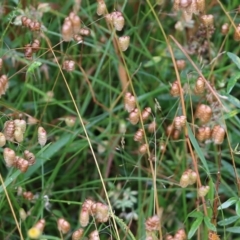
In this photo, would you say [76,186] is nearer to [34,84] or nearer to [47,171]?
[47,171]

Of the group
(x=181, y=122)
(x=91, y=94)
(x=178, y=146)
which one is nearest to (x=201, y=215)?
(x=181, y=122)

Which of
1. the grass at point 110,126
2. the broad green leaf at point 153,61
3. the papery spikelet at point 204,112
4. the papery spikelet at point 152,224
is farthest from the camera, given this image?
the broad green leaf at point 153,61

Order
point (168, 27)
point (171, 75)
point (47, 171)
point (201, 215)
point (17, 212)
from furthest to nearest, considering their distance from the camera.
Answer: point (168, 27), point (171, 75), point (47, 171), point (17, 212), point (201, 215)

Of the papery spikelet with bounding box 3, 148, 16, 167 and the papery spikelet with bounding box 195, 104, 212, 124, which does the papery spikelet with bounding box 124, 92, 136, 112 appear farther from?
the papery spikelet with bounding box 3, 148, 16, 167

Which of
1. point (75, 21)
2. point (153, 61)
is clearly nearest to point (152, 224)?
point (75, 21)

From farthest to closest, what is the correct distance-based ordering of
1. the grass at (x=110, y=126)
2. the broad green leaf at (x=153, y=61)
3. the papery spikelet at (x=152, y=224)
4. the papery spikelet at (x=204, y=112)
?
the broad green leaf at (x=153, y=61) → the grass at (x=110, y=126) → the papery spikelet at (x=204, y=112) → the papery spikelet at (x=152, y=224)

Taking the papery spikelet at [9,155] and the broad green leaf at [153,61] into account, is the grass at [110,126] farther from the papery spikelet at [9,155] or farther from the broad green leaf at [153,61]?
the papery spikelet at [9,155]

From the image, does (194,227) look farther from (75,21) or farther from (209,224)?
(75,21)

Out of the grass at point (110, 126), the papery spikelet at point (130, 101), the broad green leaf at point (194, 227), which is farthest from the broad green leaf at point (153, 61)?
the broad green leaf at point (194, 227)

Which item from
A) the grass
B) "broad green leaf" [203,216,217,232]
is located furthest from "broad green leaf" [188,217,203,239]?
the grass
